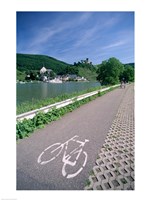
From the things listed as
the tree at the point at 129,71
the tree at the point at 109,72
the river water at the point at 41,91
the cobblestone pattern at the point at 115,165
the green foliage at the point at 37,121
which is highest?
the tree at the point at 109,72

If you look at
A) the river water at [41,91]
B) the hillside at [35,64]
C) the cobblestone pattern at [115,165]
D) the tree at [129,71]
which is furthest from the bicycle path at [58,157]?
the river water at [41,91]

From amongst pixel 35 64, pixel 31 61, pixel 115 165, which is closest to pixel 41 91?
pixel 35 64

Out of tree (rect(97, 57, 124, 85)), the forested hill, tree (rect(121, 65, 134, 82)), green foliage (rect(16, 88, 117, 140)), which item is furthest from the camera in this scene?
tree (rect(97, 57, 124, 85))

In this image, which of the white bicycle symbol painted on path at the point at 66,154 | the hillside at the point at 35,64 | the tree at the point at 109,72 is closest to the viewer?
the white bicycle symbol painted on path at the point at 66,154

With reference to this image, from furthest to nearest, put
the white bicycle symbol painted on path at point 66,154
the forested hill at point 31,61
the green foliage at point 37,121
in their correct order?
the forested hill at point 31,61, the green foliage at point 37,121, the white bicycle symbol painted on path at point 66,154

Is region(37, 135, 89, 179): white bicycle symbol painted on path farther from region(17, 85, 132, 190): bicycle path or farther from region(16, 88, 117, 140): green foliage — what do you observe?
region(16, 88, 117, 140): green foliage

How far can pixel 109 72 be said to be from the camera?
26.8 m

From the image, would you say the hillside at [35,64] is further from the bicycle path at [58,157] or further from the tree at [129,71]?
the tree at [129,71]

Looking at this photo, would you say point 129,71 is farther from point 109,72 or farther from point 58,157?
point 109,72

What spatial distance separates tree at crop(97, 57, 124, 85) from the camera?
25.7 meters

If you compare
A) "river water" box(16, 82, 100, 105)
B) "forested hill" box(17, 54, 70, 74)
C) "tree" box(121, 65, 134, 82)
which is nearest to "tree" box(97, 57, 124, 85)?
"tree" box(121, 65, 134, 82)

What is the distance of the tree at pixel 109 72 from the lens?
25725 millimetres

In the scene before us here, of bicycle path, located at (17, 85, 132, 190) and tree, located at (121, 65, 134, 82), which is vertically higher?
tree, located at (121, 65, 134, 82)

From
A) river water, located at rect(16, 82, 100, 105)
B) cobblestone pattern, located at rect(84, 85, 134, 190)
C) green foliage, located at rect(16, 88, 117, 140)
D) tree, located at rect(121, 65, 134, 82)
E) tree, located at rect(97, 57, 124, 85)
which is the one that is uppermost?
tree, located at rect(97, 57, 124, 85)
